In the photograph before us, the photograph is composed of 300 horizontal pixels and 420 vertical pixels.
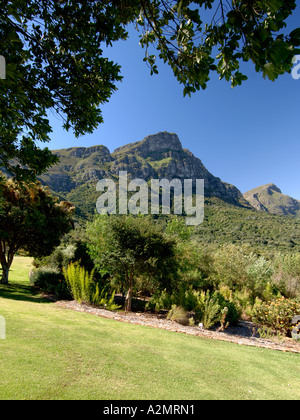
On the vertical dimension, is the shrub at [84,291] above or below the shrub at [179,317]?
above

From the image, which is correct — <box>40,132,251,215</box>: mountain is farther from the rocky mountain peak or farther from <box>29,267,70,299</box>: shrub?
<box>29,267,70,299</box>: shrub

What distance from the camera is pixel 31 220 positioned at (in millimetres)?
11453

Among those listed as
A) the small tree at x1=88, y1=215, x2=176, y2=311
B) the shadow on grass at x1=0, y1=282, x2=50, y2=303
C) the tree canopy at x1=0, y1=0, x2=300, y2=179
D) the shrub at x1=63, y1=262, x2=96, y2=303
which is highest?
the tree canopy at x1=0, y1=0, x2=300, y2=179

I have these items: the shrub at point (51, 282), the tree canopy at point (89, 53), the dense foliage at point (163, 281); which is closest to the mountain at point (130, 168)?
the shrub at point (51, 282)

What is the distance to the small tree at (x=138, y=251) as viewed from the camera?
938cm

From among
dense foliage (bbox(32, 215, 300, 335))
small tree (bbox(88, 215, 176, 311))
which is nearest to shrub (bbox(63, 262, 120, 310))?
dense foliage (bbox(32, 215, 300, 335))

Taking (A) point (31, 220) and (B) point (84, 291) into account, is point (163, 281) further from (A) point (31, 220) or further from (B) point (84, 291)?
(A) point (31, 220)

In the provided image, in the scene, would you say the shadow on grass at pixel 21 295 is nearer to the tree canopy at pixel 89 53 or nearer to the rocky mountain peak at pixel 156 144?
the tree canopy at pixel 89 53

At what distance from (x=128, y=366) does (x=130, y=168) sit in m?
130

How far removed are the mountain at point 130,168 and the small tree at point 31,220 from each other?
145 feet

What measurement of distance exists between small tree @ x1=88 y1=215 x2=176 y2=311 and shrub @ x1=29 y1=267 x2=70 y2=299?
277 cm

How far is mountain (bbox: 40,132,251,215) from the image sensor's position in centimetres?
8188

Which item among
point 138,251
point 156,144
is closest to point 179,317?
point 138,251
